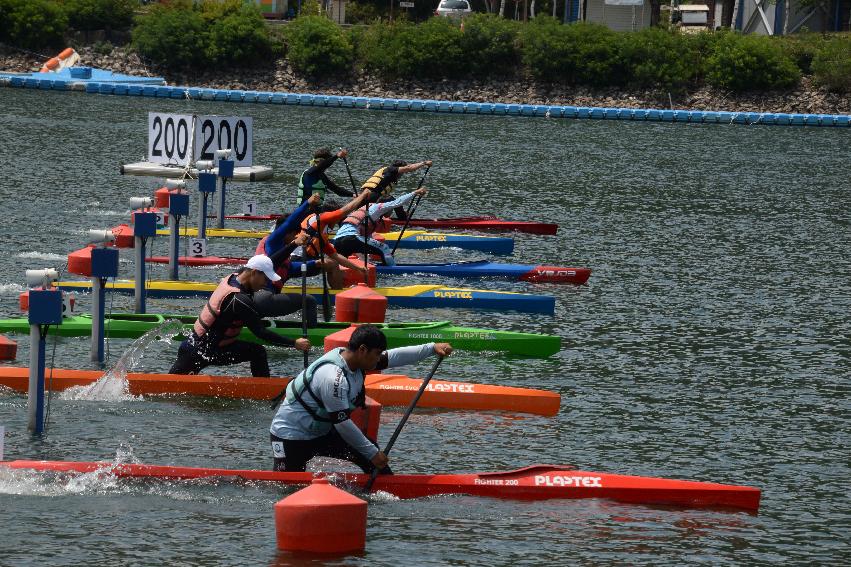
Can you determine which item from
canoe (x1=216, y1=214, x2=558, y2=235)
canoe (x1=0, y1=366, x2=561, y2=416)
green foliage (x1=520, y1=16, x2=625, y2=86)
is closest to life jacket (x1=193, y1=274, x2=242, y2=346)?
canoe (x1=0, y1=366, x2=561, y2=416)

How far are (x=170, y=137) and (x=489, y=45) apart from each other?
173 ft

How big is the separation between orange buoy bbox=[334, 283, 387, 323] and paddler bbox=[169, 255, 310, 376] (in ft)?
7.12

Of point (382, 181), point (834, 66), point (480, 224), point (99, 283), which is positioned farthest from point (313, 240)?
point (834, 66)

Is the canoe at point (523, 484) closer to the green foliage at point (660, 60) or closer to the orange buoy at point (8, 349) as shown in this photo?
the orange buoy at point (8, 349)

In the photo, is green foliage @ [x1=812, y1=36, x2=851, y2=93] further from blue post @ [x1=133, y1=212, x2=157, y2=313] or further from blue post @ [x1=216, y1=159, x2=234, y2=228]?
blue post @ [x1=133, y1=212, x2=157, y2=313]

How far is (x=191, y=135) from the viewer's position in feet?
88.7

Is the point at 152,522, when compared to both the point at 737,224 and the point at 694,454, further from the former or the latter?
the point at 737,224

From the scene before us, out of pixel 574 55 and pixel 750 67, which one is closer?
pixel 750 67

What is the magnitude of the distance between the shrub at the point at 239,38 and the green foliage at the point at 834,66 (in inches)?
1165

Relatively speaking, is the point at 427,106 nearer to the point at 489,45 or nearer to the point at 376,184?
the point at 489,45

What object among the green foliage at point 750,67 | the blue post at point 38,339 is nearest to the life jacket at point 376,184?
the blue post at point 38,339

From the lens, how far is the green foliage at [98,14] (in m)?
81.6

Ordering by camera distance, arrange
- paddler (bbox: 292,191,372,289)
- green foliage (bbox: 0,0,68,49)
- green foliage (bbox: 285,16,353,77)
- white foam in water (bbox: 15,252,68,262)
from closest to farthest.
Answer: paddler (bbox: 292,191,372,289), white foam in water (bbox: 15,252,68,262), green foliage (bbox: 285,16,353,77), green foliage (bbox: 0,0,68,49)

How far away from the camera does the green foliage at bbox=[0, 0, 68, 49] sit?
261 ft
